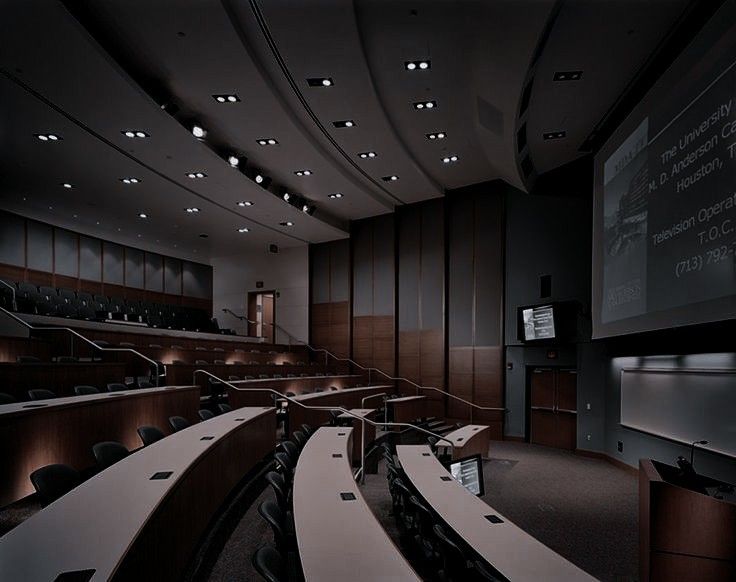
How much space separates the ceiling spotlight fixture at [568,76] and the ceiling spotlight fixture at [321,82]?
2793 mm

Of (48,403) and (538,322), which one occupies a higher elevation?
(538,322)

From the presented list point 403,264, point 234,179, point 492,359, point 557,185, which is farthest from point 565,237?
point 234,179

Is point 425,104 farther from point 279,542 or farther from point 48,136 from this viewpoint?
point 279,542

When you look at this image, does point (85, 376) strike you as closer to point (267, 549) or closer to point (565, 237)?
point (267, 549)

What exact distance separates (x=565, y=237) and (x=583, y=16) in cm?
481

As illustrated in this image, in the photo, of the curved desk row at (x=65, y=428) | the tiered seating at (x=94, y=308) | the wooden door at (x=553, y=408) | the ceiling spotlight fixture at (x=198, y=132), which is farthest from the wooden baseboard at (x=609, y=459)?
the tiered seating at (x=94, y=308)

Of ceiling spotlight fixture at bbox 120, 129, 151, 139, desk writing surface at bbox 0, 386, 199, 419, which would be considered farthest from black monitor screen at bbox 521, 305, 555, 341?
ceiling spotlight fixture at bbox 120, 129, 151, 139

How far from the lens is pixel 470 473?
15.8ft

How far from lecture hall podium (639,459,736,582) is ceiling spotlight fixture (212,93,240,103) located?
6122mm

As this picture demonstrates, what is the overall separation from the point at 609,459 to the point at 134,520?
7885 millimetres

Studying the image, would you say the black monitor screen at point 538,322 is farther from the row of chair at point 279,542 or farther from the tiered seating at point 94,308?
the tiered seating at point 94,308

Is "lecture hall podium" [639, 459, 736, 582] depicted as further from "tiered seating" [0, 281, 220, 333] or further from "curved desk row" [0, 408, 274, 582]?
"tiered seating" [0, 281, 220, 333]

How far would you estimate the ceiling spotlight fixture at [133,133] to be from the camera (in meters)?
6.68

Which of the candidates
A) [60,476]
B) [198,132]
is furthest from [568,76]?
[60,476]
